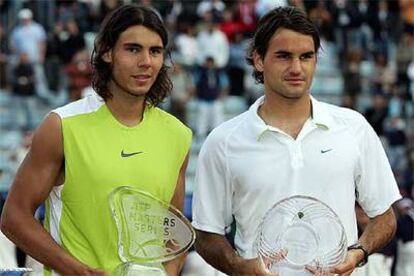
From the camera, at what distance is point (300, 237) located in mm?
4949

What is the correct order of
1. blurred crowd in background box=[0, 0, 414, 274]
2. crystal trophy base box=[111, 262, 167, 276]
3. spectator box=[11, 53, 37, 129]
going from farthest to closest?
blurred crowd in background box=[0, 0, 414, 274], spectator box=[11, 53, 37, 129], crystal trophy base box=[111, 262, 167, 276]

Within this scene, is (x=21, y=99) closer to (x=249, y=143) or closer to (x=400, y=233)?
(x=400, y=233)

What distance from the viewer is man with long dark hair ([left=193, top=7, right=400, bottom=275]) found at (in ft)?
17.3

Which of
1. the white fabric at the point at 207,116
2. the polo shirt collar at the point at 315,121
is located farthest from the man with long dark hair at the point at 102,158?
the white fabric at the point at 207,116

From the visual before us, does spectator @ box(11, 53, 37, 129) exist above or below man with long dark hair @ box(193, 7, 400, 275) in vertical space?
below

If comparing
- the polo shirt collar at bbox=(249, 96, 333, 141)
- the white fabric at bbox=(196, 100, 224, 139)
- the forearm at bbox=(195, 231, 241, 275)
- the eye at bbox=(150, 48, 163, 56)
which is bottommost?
the white fabric at bbox=(196, 100, 224, 139)

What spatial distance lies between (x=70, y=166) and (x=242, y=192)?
0.73 m

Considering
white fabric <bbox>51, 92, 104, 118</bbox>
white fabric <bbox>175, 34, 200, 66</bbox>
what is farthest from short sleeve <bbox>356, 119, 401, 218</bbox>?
white fabric <bbox>175, 34, 200, 66</bbox>

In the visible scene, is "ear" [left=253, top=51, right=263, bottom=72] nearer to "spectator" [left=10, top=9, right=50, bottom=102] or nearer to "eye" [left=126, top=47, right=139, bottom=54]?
"eye" [left=126, top=47, right=139, bottom=54]

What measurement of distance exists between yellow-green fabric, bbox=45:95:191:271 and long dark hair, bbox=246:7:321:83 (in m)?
0.59

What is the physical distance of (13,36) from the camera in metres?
20.1

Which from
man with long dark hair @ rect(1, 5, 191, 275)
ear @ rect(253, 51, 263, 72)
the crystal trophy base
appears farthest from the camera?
ear @ rect(253, 51, 263, 72)

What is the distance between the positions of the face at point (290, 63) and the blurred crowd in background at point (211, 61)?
12.1 m

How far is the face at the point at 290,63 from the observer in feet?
17.3
